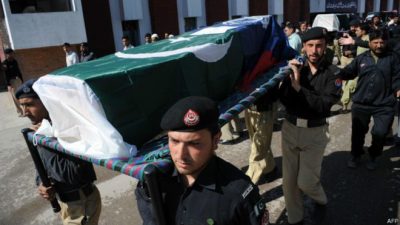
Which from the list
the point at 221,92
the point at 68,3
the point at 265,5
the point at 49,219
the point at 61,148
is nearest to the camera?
the point at 61,148

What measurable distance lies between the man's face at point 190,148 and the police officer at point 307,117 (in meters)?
1.38

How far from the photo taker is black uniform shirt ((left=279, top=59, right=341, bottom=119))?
2.68m

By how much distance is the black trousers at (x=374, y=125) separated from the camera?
3.83 m

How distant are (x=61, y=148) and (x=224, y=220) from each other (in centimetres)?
106

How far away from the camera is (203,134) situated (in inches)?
57.9

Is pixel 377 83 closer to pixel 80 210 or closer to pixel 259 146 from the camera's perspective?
pixel 259 146

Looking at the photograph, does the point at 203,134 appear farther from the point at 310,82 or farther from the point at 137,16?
the point at 137,16

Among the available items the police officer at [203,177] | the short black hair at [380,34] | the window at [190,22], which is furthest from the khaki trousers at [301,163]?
the window at [190,22]

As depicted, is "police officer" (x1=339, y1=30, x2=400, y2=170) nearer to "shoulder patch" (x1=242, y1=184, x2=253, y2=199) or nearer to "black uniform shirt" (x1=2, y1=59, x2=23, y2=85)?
"shoulder patch" (x1=242, y1=184, x2=253, y2=199)

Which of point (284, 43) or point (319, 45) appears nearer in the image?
point (319, 45)

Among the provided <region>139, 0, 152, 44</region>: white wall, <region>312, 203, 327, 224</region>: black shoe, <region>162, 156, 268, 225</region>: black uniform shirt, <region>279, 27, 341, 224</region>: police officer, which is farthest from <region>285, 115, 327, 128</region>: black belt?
<region>139, 0, 152, 44</region>: white wall

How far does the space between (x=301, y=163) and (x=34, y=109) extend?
2124 mm

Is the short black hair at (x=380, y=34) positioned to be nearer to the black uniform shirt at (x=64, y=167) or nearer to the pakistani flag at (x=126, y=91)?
the pakistani flag at (x=126, y=91)

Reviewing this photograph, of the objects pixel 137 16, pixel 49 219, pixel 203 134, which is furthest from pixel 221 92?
pixel 137 16
